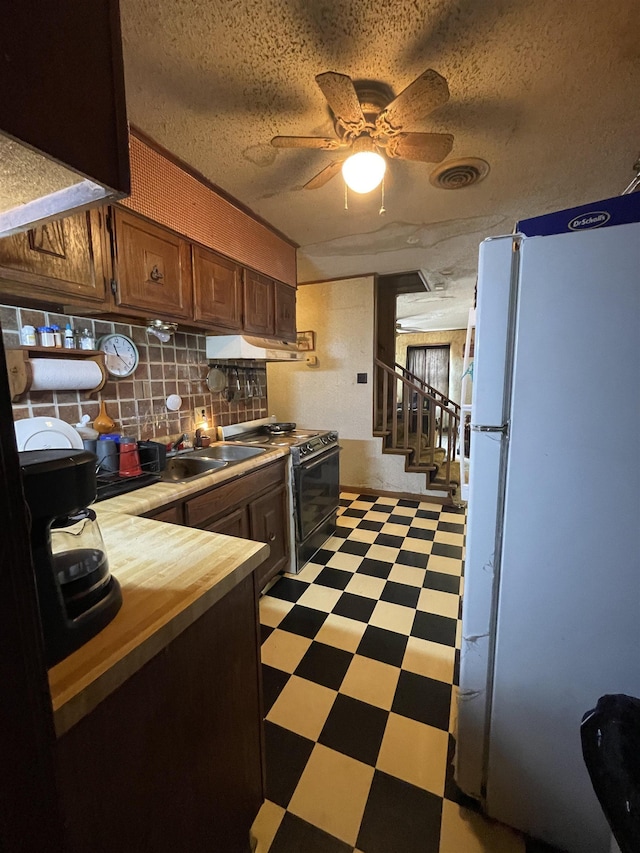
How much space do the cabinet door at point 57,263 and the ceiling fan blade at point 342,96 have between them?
105cm

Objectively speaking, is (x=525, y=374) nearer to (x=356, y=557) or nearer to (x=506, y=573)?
(x=506, y=573)

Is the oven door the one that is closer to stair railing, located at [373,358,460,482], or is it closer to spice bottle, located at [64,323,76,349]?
stair railing, located at [373,358,460,482]

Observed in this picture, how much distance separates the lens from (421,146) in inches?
60.2

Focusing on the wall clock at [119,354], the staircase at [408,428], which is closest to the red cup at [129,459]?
the wall clock at [119,354]

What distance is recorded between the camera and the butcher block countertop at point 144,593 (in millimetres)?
533

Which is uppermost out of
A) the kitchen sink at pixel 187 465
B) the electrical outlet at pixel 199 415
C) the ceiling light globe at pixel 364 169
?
the ceiling light globe at pixel 364 169

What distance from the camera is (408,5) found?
1.11 meters

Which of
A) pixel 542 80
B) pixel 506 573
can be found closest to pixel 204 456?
pixel 506 573

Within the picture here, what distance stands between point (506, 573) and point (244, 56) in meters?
1.97

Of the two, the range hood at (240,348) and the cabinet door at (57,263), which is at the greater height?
the cabinet door at (57,263)

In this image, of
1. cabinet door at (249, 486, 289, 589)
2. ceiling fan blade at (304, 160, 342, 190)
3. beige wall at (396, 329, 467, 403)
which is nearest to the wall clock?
cabinet door at (249, 486, 289, 589)

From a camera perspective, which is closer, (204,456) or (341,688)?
(341,688)

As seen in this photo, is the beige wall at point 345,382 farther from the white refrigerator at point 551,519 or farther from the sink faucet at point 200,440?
the white refrigerator at point 551,519

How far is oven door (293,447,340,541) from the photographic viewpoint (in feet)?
7.89
